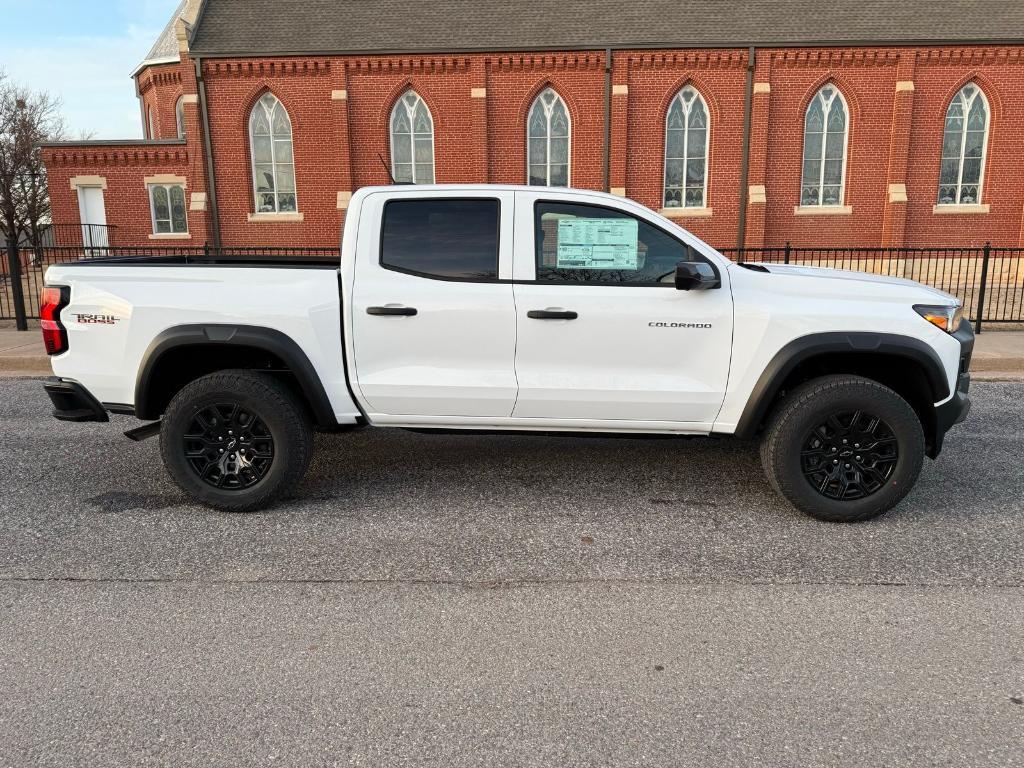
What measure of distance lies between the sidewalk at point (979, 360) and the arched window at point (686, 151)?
1201 centimetres

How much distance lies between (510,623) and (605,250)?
2.32m

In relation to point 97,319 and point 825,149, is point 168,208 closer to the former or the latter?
point 825,149

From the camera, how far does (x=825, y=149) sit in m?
21.0

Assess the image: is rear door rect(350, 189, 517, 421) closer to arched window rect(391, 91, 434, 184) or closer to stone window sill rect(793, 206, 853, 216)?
arched window rect(391, 91, 434, 184)

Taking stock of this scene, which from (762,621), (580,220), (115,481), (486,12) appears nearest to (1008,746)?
(762,621)

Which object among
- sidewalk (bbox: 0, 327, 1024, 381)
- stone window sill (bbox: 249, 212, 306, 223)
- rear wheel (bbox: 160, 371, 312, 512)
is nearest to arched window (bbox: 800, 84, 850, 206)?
sidewalk (bbox: 0, 327, 1024, 381)

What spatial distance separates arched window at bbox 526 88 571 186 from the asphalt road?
697 inches

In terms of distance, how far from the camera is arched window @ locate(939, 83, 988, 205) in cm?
2045

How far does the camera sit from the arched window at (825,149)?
20734 millimetres

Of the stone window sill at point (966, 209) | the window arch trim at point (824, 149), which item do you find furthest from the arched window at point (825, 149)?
the stone window sill at point (966, 209)

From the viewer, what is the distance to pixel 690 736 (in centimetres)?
247

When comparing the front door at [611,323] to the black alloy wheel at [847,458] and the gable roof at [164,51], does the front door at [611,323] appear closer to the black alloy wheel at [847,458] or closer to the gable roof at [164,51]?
the black alloy wheel at [847,458]

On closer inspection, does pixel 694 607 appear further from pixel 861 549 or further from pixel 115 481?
pixel 115 481

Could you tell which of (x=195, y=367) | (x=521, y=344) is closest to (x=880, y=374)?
(x=521, y=344)
